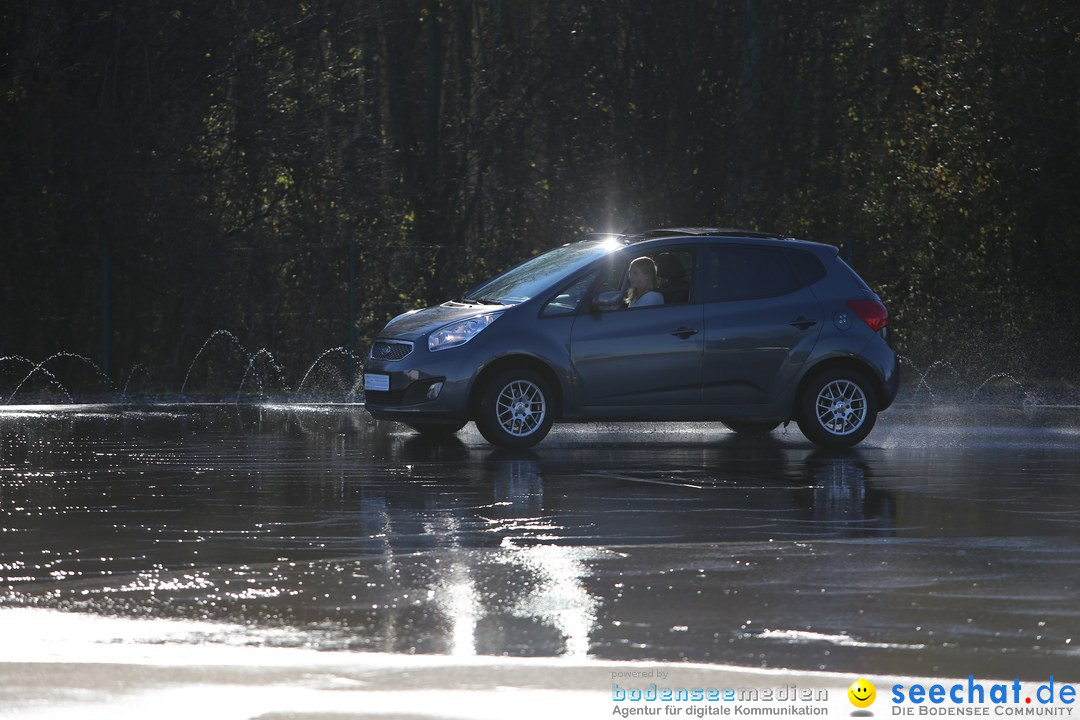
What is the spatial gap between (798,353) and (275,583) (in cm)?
836

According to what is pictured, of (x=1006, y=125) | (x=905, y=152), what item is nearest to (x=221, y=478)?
(x=1006, y=125)

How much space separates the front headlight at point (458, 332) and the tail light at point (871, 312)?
3217 millimetres

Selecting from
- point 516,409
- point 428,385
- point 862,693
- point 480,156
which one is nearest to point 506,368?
A: point 516,409

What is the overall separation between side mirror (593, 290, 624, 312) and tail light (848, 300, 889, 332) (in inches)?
85.2

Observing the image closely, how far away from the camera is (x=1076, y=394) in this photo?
81.4 ft

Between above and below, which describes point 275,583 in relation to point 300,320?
below

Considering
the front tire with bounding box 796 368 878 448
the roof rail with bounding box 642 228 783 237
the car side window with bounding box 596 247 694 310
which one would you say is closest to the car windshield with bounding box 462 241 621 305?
the car side window with bounding box 596 247 694 310

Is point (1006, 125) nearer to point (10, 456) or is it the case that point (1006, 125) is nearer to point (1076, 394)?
point (1076, 394)

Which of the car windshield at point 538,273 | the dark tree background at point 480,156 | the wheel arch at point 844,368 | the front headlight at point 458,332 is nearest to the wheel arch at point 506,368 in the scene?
the front headlight at point 458,332

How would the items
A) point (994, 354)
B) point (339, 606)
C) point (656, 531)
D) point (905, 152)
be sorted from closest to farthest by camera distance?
point (339, 606) → point (656, 531) → point (994, 354) → point (905, 152)

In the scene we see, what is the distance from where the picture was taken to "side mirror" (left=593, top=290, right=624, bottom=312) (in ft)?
51.4

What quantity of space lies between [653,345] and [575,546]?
610cm

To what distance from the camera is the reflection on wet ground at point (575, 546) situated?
24.4 ft

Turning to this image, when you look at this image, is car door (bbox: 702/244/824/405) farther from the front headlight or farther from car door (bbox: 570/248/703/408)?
the front headlight
